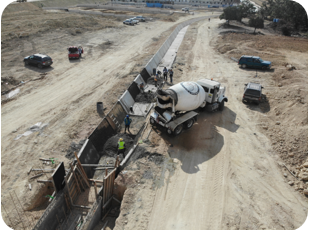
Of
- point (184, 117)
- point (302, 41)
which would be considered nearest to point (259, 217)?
point (184, 117)

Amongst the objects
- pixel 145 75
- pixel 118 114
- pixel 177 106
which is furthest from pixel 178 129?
pixel 145 75

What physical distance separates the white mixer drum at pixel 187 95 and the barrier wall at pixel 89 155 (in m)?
6.08

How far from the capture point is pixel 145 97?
1906cm

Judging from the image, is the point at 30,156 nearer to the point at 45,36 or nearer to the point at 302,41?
the point at 45,36

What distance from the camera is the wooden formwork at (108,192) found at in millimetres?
9755

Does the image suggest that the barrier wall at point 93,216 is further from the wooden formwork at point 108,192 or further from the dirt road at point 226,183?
the dirt road at point 226,183

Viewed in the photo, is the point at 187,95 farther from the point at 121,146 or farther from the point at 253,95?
the point at 253,95

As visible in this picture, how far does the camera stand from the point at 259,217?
8914 mm

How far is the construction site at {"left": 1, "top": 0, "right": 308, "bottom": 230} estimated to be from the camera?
928cm

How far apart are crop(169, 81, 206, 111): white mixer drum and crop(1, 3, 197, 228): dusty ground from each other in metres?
6.65

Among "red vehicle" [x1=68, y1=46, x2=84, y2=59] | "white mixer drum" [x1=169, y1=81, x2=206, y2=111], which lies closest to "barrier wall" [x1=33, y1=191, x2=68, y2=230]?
"white mixer drum" [x1=169, y1=81, x2=206, y2=111]

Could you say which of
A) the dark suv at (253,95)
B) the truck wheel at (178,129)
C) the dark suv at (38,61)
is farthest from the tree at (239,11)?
the truck wheel at (178,129)

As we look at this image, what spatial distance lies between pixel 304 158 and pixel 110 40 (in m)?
36.6

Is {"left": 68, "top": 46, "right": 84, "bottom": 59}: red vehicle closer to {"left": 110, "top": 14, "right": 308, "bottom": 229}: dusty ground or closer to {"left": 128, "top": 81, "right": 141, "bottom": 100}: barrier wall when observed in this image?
{"left": 128, "top": 81, "right": 141, "bottom": 100}: barrier wall
